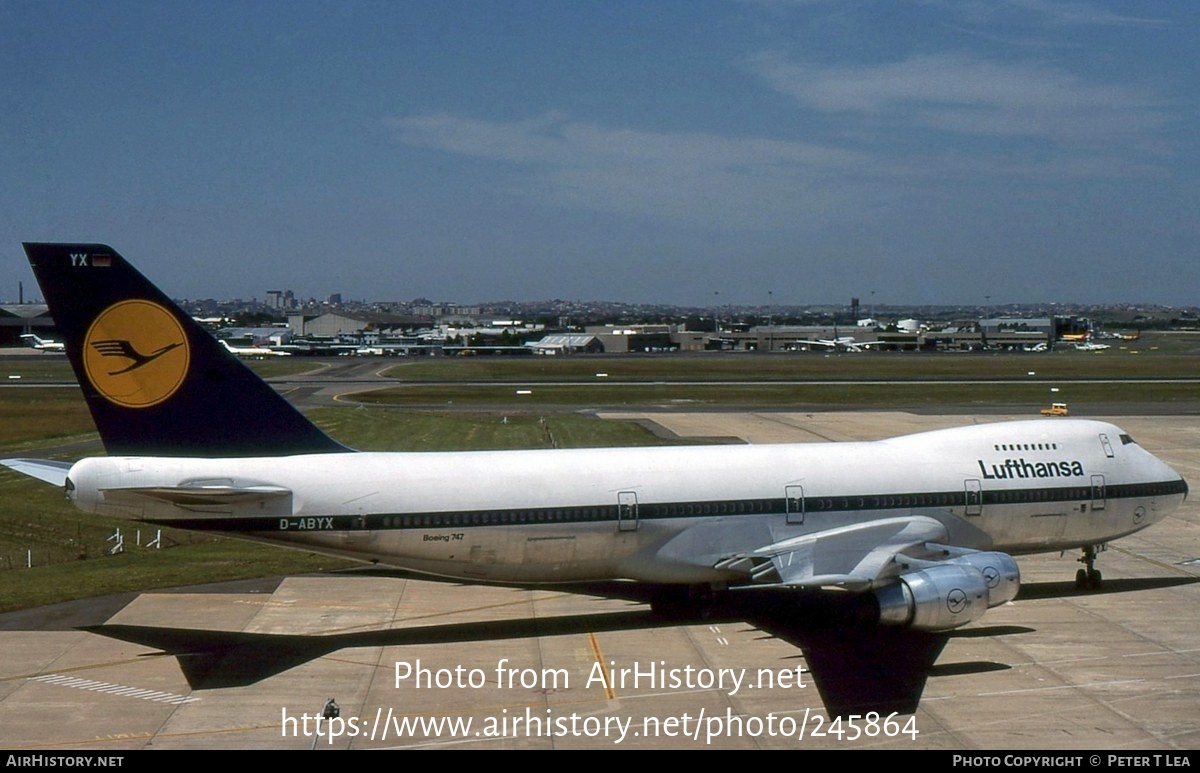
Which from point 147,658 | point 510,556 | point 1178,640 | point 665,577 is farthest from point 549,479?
point 1178,640

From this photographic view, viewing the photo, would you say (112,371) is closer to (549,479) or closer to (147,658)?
(147,658)

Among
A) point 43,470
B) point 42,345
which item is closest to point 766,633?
point 43,470

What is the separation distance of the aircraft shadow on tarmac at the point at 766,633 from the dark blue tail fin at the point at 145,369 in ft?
14.8

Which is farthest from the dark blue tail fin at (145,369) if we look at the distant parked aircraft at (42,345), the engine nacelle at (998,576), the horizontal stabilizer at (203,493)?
the distant parked aircraft at (42,345)

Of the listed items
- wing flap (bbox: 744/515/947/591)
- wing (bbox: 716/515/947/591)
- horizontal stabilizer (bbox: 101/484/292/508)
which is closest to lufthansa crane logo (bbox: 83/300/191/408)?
horizontal stabilizer (bbox: 101/484/292/508)

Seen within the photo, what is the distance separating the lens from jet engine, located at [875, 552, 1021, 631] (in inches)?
896

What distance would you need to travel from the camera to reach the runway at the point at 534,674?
19.8 m

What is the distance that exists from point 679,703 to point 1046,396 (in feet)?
253

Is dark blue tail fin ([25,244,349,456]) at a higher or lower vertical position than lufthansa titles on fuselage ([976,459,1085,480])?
higher

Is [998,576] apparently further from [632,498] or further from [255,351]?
[255,351]

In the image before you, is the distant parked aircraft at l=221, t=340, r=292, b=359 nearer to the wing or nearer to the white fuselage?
the white fuselage

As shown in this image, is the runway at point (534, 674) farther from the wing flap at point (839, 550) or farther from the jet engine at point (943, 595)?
the wing flap at point (839, 550)

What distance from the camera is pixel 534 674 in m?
23.4

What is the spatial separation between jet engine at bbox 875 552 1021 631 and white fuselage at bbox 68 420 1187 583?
14.2 ft
